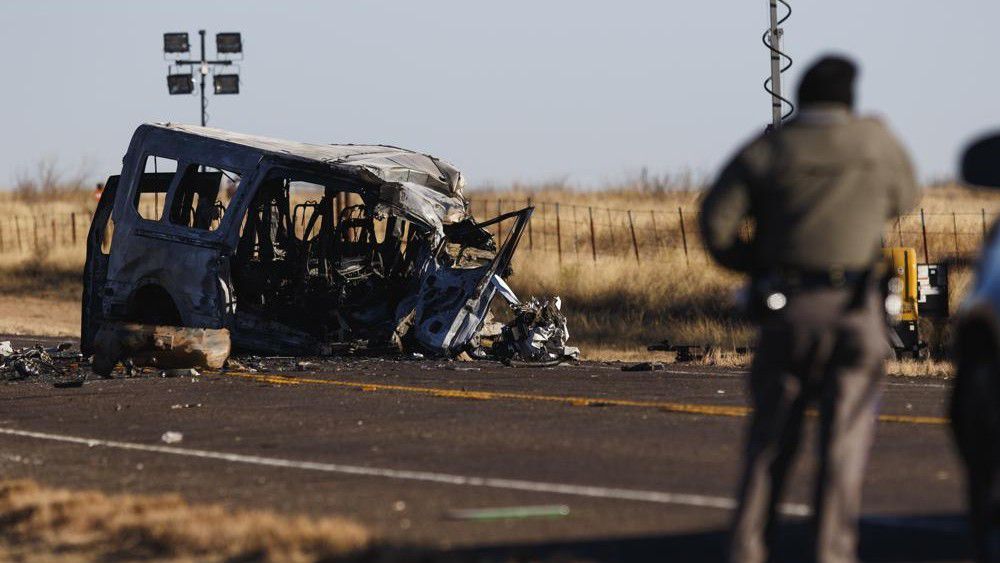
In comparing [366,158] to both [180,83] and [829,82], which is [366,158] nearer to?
[829,82]

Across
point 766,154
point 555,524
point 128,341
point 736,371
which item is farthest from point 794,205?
point 128,341

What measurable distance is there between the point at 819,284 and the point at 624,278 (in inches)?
1043

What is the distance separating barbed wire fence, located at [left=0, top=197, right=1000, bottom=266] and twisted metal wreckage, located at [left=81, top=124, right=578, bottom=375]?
14766 millimetres

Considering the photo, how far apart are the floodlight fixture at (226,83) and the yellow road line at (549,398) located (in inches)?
1452

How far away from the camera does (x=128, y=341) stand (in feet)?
56.4

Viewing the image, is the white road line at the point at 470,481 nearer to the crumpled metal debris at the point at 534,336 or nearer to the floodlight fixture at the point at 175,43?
the crumpled metal debris at the point at 534,336

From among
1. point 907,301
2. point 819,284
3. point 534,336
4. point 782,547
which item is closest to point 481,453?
point 782,547

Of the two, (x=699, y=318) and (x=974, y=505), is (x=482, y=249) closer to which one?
(x=699, y=318)

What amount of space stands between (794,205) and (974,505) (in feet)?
4.02

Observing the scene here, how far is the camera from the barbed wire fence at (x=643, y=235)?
3775cm

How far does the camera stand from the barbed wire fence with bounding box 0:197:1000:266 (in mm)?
37750

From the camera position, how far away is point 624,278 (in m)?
32.4

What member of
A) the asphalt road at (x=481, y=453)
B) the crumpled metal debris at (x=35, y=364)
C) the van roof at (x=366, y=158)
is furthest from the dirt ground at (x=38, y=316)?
Answer: the asphalt road at (x=481, y=453)

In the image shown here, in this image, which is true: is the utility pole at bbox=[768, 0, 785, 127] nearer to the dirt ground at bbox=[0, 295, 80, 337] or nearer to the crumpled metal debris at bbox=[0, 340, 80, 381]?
the crumpled metal debris at bbox=[0, 340, 80, 381]
